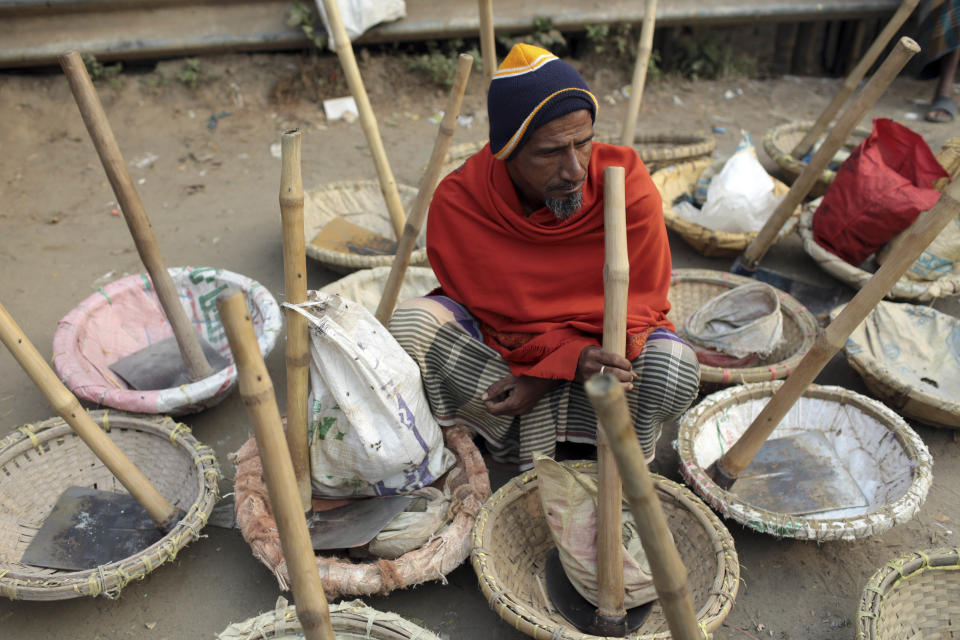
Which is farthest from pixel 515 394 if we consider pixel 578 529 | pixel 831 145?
pixel 831 145

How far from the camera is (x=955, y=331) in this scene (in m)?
2.77

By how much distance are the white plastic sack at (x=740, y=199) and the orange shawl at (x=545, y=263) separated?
139 centimetres

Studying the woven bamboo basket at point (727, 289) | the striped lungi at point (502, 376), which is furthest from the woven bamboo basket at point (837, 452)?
the striped lungi at point (502, 376)

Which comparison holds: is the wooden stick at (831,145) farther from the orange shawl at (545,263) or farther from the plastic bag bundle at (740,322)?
the orange shawl at (545,263)

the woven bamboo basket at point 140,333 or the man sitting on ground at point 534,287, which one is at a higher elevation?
the man sitting on ground at point 534,287

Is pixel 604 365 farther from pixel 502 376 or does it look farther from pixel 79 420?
pixel 79 420

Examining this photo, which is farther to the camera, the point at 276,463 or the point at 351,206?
the point at 351,206

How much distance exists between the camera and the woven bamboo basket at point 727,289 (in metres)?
2.49

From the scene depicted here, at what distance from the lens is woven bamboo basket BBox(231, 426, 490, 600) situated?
180 cm

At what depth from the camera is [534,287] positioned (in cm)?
217

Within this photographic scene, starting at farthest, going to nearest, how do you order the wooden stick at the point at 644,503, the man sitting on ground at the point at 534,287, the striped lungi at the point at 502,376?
the striped lungi at the point at 502,376 < the man sitting on ground at the point at 534,287 < the wooden stick at the point at 644,503

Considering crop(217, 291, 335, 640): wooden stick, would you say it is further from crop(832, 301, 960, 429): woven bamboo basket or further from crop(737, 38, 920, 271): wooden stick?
crop(737, 38, 920, 271): wooden stick

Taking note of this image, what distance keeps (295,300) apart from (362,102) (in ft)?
4.21

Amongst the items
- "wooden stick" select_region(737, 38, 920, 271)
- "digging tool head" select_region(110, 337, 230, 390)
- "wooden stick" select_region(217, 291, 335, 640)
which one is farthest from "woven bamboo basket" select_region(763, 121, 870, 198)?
"wooden stick" select_region(217, 291, 335, 640)
